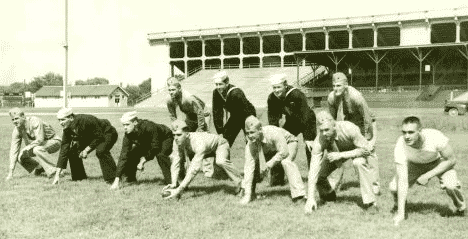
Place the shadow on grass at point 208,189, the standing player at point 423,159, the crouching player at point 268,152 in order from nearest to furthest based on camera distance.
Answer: the standing player at point 423,159 → the crouching player at point 268,152 → the shadow on grass at point 208,189

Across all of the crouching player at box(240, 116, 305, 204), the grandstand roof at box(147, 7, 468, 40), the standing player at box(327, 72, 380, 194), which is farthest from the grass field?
the grandstand roof at box(147, 7, 468, 40)

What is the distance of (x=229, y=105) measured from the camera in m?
9.45

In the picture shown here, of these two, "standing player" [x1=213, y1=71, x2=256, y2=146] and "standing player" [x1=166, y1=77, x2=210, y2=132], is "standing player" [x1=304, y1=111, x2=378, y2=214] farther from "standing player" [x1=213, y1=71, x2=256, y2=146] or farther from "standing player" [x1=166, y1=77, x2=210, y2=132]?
"standing player" [x1=166, y1=77, x2=210, y2=132]

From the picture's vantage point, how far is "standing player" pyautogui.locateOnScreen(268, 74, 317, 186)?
8.90 meters

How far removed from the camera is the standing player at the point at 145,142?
9.05 meters

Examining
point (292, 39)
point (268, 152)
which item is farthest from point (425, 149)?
point (292, 39)

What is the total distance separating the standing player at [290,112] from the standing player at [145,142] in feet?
5.69

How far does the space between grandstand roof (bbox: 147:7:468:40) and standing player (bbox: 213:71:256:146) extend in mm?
43384

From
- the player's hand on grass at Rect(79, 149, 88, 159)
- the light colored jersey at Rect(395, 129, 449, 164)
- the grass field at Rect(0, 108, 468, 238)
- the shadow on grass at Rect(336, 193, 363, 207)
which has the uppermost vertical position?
the light colored jersey at Rect(395, 129, 449, 164)

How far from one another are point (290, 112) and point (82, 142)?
379 cm

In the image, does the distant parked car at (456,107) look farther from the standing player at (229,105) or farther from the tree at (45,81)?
the tree at (45,81)

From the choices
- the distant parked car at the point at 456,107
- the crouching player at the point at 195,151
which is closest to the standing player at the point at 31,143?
the crouching player at the point at 195,151

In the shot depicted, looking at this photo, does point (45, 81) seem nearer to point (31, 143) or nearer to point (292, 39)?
point (292, 39)

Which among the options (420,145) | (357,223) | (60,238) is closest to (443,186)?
(420,145)
